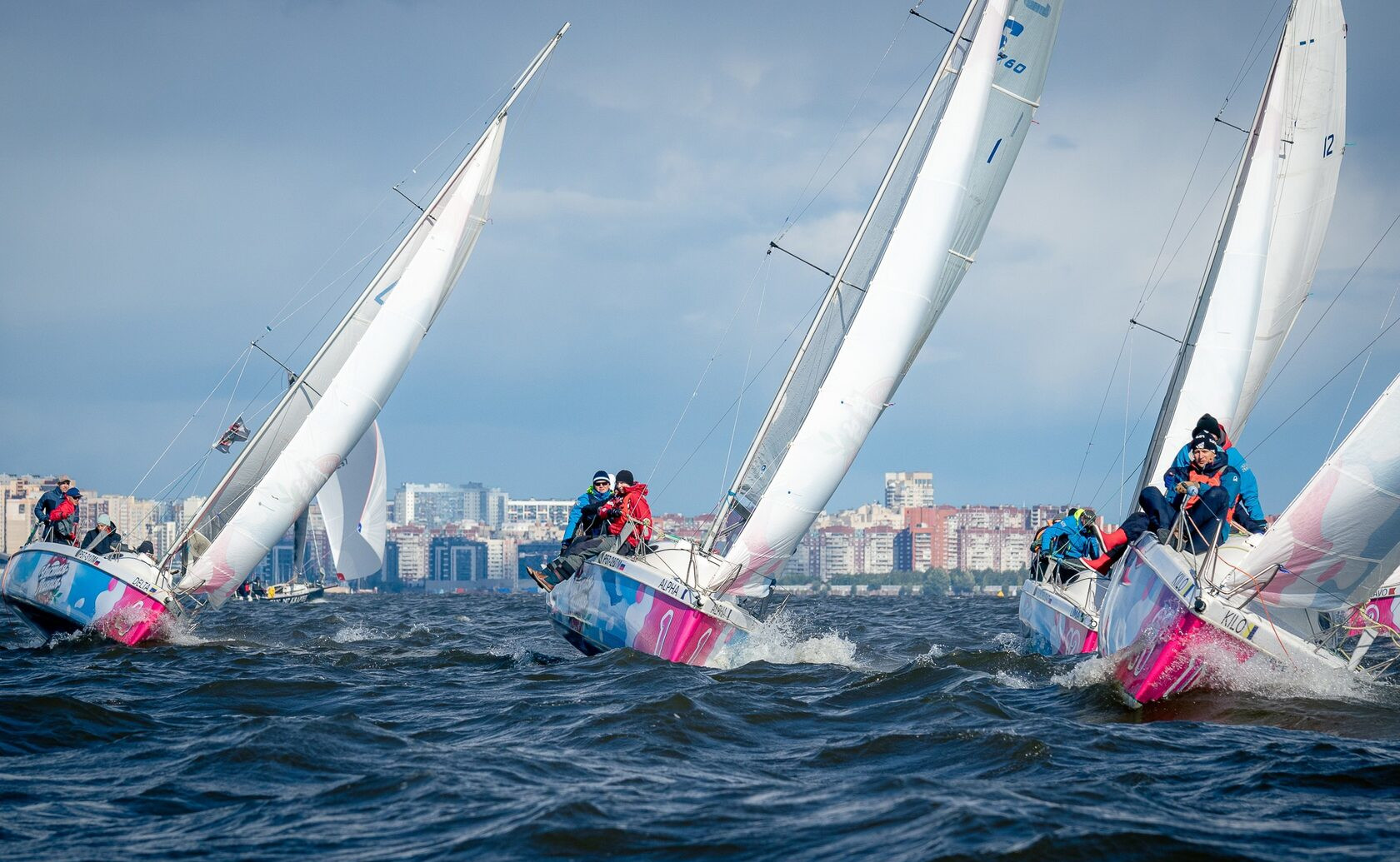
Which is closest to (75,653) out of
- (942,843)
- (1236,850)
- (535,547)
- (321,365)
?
(321,365)

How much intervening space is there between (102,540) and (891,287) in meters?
7.68

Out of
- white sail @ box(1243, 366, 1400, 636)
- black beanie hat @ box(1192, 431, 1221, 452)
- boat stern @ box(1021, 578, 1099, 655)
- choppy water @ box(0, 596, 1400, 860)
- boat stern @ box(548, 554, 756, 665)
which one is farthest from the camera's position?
boat stern @ box(1021, 578, 1099, 655)

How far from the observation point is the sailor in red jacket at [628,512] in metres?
10.3

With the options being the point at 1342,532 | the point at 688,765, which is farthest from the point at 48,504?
the point at 1342,532

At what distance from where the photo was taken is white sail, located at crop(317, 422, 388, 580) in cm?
2833

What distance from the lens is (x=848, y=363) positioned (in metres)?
10.9

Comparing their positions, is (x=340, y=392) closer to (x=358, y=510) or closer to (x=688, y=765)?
(x=688, y=765)

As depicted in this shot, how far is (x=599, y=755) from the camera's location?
5.93m

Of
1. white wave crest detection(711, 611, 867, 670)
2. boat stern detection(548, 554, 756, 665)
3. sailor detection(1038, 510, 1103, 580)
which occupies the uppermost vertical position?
sailor detection(1038, 510, 1103, 580)

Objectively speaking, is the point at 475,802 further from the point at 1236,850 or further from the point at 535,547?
the point at 535,547

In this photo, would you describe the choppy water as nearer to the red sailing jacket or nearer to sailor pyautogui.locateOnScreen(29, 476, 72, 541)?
the red sailing jacket

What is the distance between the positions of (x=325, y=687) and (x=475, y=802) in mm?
3843

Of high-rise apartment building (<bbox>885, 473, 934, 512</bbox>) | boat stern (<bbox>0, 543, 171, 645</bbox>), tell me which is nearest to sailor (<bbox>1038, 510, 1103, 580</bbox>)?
boat stern (<bbox>0, 543, 171, 645</bbox>)

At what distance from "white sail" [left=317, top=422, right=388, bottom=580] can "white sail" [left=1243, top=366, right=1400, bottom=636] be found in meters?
23.3
